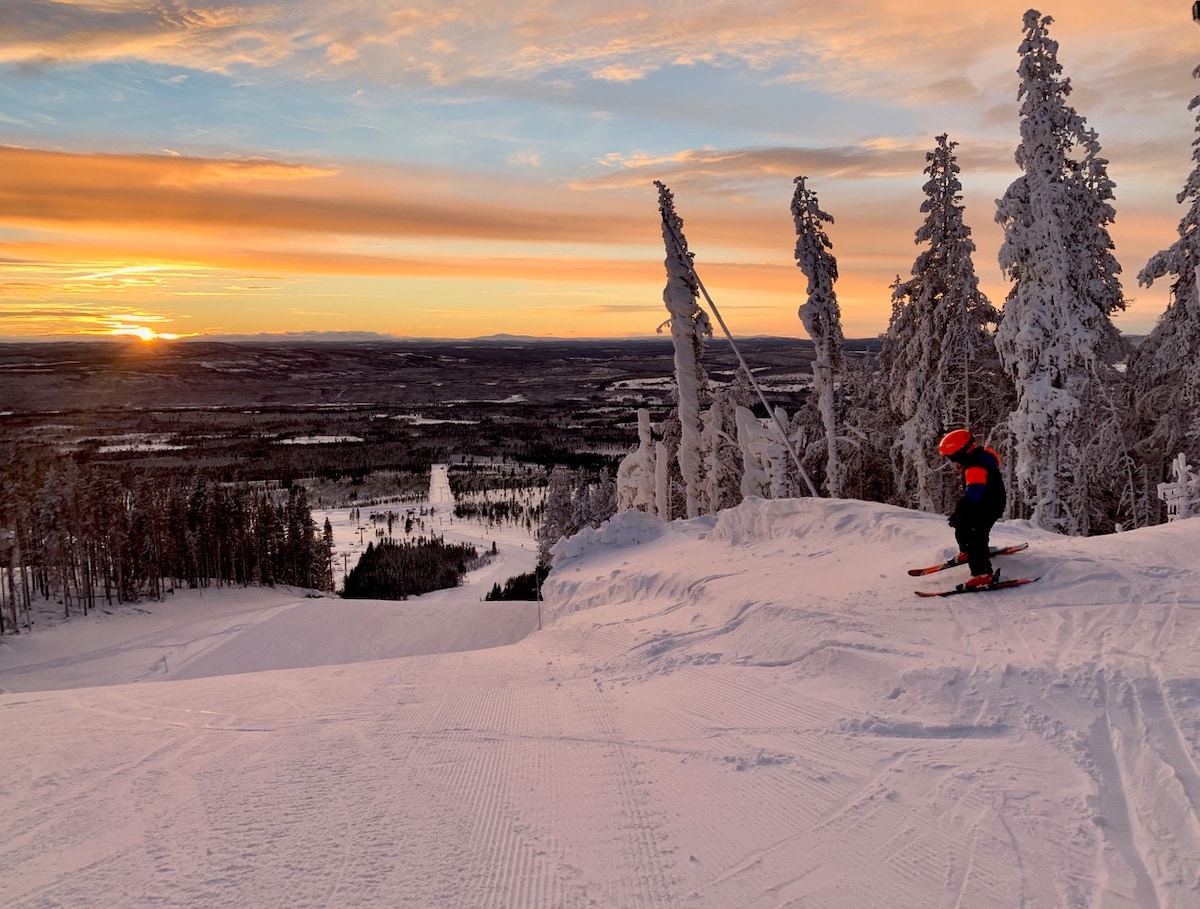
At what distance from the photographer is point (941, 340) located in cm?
2511

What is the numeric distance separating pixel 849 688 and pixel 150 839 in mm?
5386

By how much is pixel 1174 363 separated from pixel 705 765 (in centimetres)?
2339

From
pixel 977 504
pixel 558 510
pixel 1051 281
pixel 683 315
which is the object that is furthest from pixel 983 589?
pixel 558 510

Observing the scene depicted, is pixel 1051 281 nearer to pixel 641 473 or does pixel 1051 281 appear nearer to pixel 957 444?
pixel 957 444

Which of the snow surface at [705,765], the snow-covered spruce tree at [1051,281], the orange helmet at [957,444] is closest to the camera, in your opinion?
the snow surface at [705,765]

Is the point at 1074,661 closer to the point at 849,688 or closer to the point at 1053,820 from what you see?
the point at 849,688

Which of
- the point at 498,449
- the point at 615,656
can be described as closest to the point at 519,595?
the point at 615,656

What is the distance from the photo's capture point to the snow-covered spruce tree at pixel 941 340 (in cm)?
2444

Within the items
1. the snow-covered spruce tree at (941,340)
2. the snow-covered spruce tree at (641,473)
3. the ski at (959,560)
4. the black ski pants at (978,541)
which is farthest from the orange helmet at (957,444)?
the snow-covered spruce tree at (641,473)

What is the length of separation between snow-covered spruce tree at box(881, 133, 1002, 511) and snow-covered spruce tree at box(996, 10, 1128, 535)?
3681 millimetres

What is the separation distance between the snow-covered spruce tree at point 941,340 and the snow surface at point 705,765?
53.7 feet

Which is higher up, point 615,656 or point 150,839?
point 150,839

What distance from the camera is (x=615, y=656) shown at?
9094 mm

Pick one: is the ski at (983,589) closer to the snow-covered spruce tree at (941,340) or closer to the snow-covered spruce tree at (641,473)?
the snow-covered spruce tree at (941,340)
